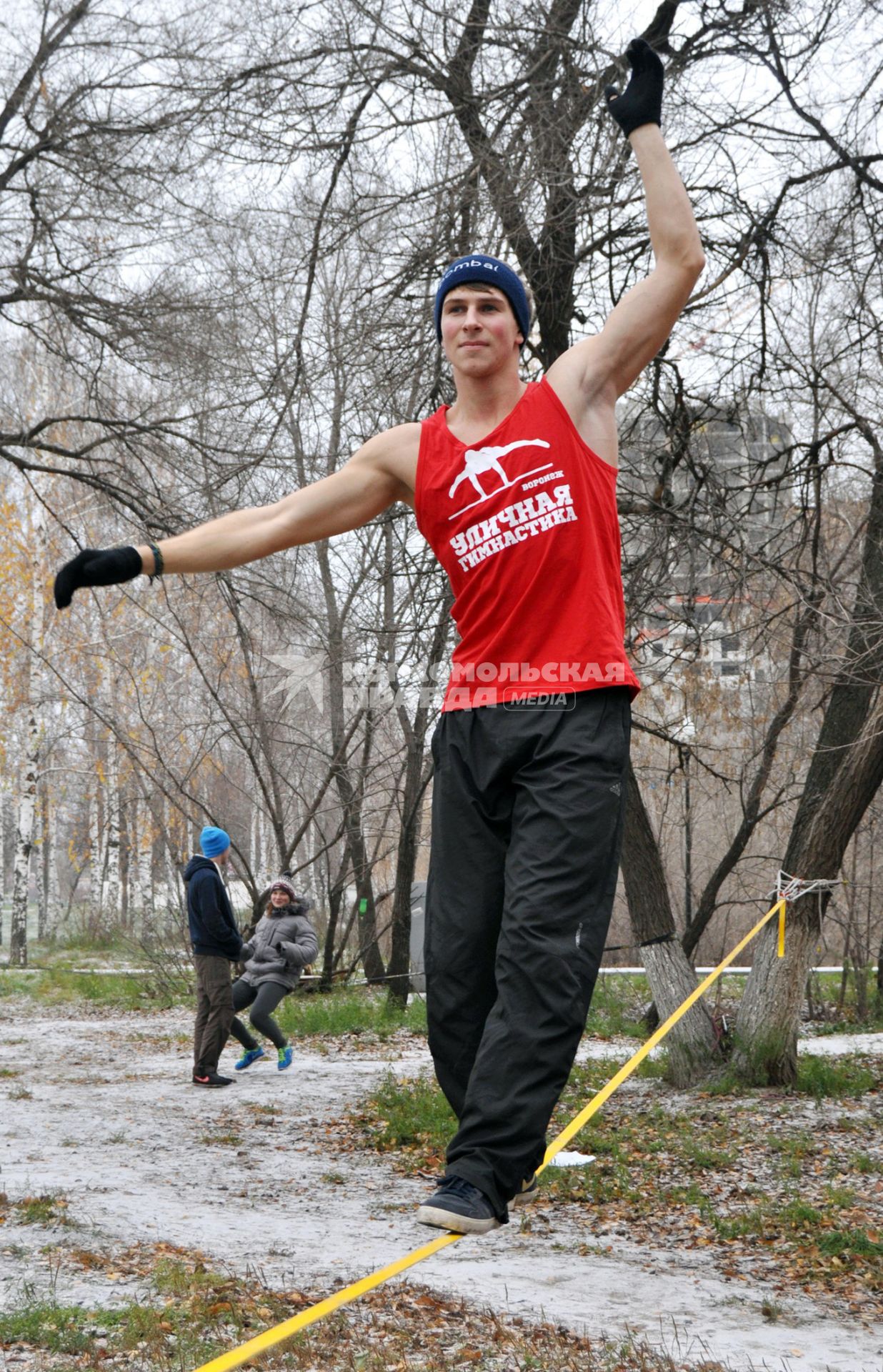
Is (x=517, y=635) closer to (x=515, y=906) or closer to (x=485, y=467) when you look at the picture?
(x=485, y=467)

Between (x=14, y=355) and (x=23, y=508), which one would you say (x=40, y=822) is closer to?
(x=23, y=508)

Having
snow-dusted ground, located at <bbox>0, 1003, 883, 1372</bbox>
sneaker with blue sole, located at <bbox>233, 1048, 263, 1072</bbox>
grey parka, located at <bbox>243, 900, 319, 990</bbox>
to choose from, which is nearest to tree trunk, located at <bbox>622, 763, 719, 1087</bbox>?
snow-dusted ground, located at <bbox>0, 1003, 883, 1372</bbox>

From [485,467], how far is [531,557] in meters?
0.25

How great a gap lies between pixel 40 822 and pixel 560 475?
99.1 feet

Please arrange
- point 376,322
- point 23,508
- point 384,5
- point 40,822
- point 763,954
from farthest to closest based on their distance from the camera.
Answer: point 40,822
point 23,508
point 763,954
point 376,322
point 384,5

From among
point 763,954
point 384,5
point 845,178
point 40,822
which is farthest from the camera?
point 40,822

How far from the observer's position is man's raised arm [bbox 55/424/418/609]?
2.65m

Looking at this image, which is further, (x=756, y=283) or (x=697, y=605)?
(x=697, y=605)

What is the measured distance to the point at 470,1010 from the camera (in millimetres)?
2623

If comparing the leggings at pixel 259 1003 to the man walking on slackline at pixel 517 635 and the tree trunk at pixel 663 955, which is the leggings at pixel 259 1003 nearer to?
the tree trunk at pixel 663 955

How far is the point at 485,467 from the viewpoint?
2.71m

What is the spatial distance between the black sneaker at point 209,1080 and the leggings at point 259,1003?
1.31 feet

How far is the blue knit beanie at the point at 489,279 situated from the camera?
282 centimetres

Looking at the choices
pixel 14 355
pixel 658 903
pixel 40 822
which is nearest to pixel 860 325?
pixel 658 903
